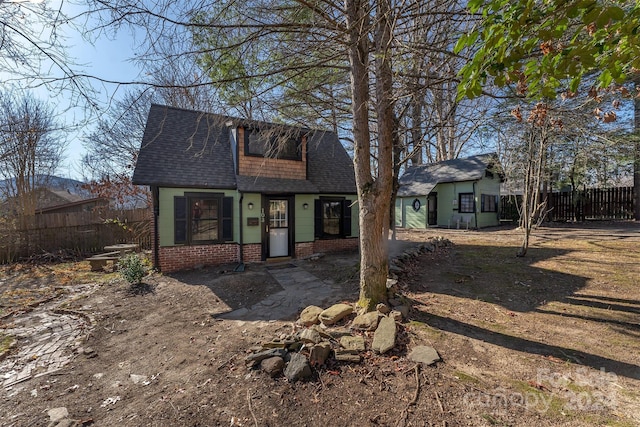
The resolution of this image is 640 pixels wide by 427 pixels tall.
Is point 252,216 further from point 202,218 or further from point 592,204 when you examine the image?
point 592,204

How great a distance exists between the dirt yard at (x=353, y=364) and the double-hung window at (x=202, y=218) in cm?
189

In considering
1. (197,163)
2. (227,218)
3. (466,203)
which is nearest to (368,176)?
(227,218)

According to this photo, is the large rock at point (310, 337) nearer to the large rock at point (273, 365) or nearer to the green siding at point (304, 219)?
the large rock at point (273, 365)

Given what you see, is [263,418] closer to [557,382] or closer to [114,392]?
[114,392]

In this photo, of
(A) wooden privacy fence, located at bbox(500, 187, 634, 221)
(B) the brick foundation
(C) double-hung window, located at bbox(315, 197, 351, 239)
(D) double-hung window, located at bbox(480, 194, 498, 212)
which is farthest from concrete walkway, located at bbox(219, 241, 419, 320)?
(A) wooden privacy fence, located at bbox(500, 187, 634, 221)

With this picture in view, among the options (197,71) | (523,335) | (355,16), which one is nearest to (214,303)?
(197,71)

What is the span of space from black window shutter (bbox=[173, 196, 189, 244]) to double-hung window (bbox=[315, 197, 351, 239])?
166 inches

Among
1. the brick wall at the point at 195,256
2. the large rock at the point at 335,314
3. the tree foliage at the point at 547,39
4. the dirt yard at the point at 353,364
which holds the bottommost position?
the dirt yard at the point at 353,364

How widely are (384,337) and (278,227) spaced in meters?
6.22

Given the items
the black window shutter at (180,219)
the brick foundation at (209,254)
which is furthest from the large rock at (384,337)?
the black window shutter at (180,219)

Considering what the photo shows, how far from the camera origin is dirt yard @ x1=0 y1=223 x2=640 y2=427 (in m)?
2.38

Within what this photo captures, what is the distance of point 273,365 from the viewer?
9.48ft

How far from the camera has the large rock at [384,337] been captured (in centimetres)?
317

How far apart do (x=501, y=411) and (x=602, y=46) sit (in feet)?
10.4
